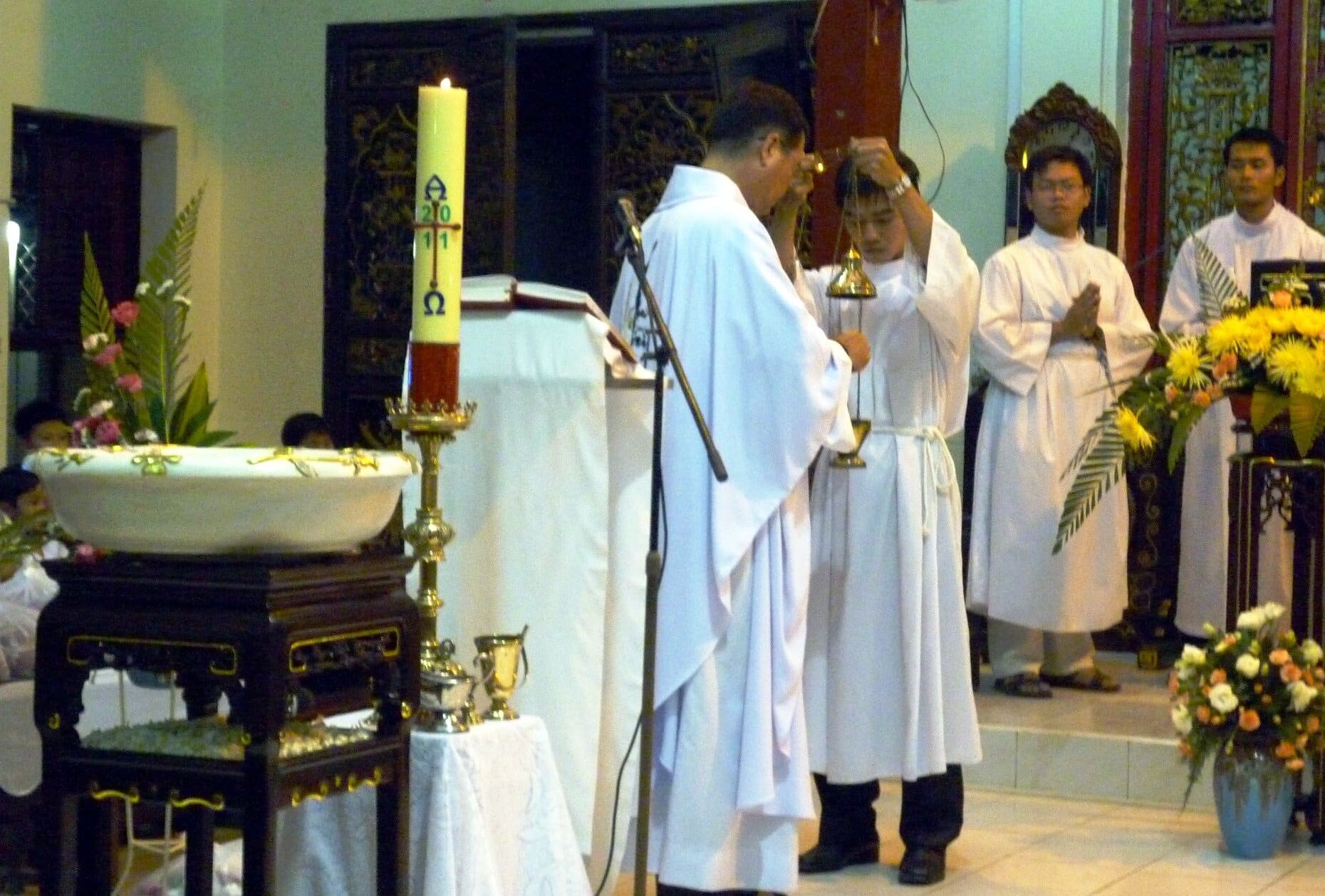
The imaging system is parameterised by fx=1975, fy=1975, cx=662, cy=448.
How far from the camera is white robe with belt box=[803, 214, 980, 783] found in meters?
4.73

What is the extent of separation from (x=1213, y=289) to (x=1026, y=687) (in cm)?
187

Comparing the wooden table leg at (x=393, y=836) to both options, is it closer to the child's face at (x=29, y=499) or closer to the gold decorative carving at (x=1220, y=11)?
the child's face at (x=29, y=499)

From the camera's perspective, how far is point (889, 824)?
5.60 meters

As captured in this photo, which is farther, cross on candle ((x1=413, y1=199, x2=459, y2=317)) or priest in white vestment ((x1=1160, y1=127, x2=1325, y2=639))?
priest in white vestment ((x1=1160, y1=127, x2=1325, y2=639))

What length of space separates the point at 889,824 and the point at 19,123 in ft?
15.8

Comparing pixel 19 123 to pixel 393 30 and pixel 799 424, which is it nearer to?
pixel 393 30

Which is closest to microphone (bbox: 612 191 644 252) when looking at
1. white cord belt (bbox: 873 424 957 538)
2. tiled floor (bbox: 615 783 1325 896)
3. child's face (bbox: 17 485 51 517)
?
white cord belt (bbox: 873 424 957 538)

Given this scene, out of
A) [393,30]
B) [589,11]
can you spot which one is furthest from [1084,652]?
[393,30]

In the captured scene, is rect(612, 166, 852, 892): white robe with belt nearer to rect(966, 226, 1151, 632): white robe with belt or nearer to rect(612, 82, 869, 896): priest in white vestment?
rect(612, 82, 869, 896): priest in white vestment

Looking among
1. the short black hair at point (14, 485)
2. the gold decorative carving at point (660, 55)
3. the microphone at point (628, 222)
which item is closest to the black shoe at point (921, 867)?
the microphone at point (628, 222)

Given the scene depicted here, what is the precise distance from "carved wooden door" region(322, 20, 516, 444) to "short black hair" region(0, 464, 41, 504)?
286 cm

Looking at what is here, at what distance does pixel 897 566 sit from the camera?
4.80m

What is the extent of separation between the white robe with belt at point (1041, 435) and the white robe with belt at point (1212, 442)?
0.90 ft

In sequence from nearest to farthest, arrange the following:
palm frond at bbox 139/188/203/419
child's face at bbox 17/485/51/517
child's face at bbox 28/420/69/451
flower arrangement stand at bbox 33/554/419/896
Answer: flower arrangement stand at bbox 33/554/419/896 → palm frond at bbox 139/188/203/419 → child's face at bbox 17/485/51/517 → child's face at bbox 28/420/69/451
